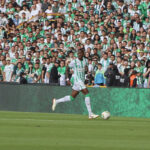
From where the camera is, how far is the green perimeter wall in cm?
2431

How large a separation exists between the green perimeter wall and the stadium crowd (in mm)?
397

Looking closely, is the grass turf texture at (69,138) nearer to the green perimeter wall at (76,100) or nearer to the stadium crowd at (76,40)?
the green perimeter wall at (76,100)

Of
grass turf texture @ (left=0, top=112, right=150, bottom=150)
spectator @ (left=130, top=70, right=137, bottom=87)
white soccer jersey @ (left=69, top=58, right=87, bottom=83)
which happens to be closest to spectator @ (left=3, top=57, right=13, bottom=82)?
spectator @ (left=130, top=70, right=137, bottom=87)

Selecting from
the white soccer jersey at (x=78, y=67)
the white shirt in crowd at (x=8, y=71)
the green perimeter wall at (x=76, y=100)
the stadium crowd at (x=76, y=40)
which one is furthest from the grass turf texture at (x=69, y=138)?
the white shirt in crowd at (x=8, y=71)

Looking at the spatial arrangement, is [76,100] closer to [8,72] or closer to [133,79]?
[133,79]

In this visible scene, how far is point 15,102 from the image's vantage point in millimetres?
27000

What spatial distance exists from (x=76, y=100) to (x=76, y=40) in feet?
10.6

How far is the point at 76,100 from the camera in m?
25.8

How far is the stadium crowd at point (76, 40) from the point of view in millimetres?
25047

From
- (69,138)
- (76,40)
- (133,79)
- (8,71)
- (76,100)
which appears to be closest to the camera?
(69,138)

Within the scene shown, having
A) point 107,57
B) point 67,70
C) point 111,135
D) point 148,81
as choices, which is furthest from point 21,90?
point 111,135

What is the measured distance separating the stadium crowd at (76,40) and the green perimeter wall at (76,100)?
40cm

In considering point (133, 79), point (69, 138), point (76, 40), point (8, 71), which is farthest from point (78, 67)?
point (69, 138)

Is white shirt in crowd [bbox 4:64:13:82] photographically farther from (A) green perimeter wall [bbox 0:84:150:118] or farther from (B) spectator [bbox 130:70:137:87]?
(B) spectator [bbox 130:70:137:87]
